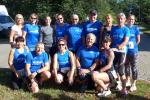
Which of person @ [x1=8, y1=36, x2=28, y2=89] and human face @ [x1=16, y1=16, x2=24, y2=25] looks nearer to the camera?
person @ [x1=8, y1=36, x2=28, y2=89]

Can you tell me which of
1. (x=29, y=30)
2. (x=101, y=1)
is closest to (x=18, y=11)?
(x=101, y=1)

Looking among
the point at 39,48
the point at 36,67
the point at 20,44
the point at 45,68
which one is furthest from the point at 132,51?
the point at 20,44

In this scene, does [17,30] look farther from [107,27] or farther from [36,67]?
[107,27]

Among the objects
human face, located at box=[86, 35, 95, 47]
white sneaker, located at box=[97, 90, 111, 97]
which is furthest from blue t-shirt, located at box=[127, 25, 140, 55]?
white sneaker, located at box=[97, 90, 111, 97]

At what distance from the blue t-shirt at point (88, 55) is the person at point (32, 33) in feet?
4.31

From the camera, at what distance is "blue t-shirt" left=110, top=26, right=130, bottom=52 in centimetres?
902

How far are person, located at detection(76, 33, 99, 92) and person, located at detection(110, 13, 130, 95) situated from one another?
471mm

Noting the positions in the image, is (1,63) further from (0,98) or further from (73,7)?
(73,7)

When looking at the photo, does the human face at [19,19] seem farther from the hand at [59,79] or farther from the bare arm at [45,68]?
the hand at [59,79]

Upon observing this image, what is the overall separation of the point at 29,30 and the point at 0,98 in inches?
77.9

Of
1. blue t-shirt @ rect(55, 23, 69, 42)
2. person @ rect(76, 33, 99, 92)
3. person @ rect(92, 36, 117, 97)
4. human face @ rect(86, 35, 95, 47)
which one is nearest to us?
person @ rect(92, 36, 117, 97)

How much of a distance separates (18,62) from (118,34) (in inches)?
99.0

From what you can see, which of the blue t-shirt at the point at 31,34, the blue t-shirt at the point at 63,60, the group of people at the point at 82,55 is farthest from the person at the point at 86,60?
the blue t-shirt at the point at 31,34

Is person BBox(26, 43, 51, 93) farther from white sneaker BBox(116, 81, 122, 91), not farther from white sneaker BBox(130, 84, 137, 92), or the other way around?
white sneaker BBox(130, 84, 137, 92)
